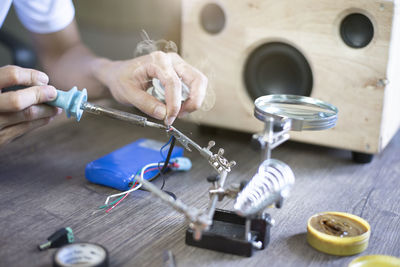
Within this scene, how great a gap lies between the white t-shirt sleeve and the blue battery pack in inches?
16.5

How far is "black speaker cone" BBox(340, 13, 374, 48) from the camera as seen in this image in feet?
2.78

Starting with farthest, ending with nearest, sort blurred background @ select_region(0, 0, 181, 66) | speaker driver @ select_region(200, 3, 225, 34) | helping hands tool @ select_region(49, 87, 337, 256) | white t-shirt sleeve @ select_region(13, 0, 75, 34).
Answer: blurred background @ select_region(0, 0, 181, 66)
white t-shirt sleeve @ select_region(13, 0, 75, 34)
speaker driver @ select_region(200, 3, 225, 34)
helping hands tool @ select_region(49, 87, 337, 256)

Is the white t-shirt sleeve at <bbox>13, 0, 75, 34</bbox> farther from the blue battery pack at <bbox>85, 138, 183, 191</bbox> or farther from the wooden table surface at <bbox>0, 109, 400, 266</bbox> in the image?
the blue battery pack at <bbox>85, 138, 183, 191</bbox>

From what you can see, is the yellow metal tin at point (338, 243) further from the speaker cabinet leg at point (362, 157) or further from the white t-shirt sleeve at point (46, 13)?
Answer: the white t-shirt sleeve at point (46, 13)

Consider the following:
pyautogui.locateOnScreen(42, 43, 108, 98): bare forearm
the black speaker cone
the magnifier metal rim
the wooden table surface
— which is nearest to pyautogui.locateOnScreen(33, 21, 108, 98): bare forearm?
pyautogui.locateOnScreen(42, 43, 108, 98): bare forearm

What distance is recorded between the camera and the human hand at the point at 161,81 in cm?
77

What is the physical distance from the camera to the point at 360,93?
2.86ft

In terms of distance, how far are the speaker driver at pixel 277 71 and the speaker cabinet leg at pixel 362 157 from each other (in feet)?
0.52

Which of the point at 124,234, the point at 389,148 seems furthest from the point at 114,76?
the point at 389,148

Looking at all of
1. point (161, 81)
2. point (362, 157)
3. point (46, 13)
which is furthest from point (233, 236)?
point (46, 13)

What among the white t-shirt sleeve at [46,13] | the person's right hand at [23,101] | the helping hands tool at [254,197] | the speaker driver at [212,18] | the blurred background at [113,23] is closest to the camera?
the helping hands tool at [254,197]

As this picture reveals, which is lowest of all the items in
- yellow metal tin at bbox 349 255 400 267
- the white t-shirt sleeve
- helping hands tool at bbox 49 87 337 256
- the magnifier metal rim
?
yellow metal tin at bbox 349 255 400 267

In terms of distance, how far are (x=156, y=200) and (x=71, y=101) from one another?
0.22 m

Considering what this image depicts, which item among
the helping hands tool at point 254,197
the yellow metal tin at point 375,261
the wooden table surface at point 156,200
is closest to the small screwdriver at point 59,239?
the wooden table surface at point 156,200
